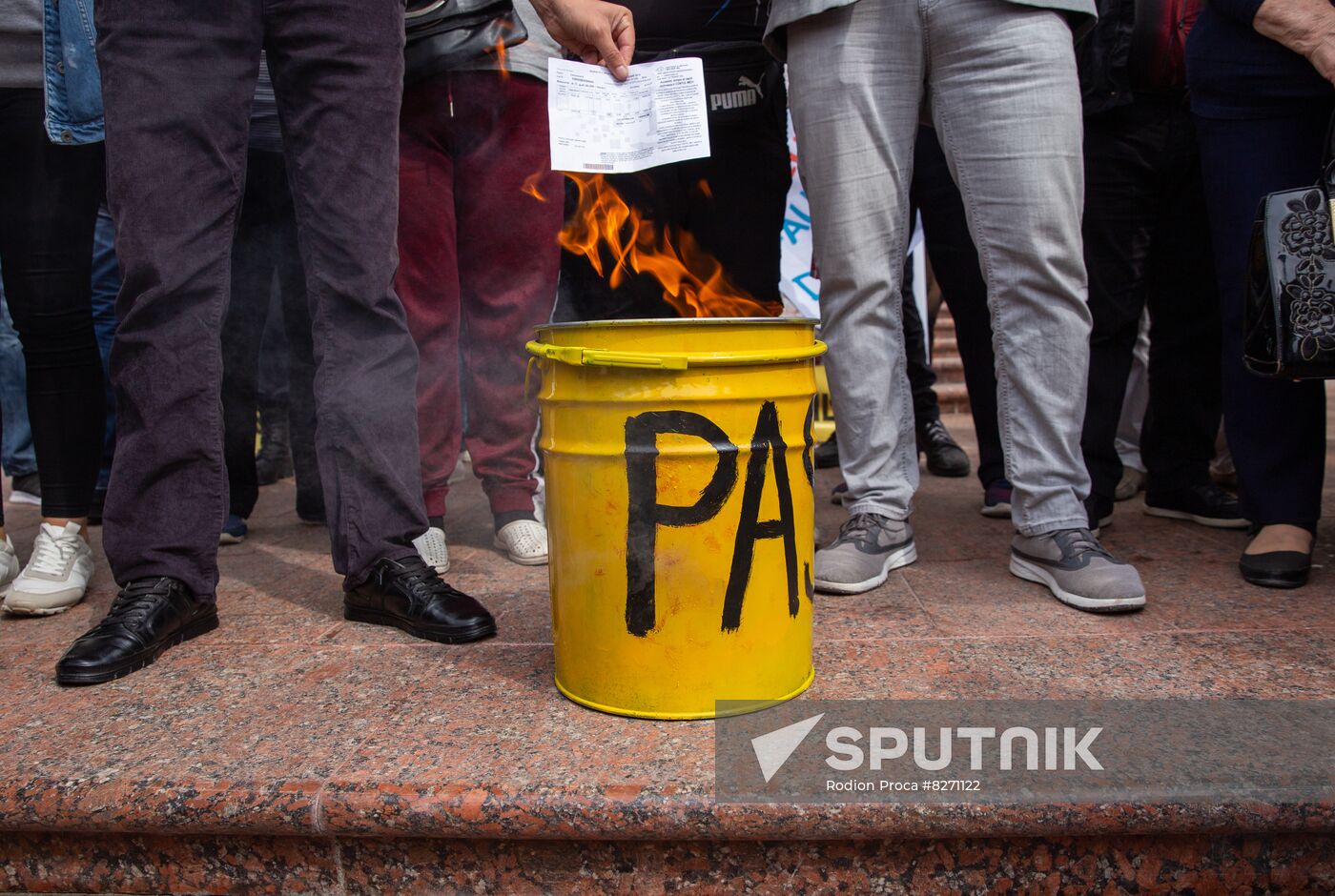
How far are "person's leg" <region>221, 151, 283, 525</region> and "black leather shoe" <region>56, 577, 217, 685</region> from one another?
114 centimetres

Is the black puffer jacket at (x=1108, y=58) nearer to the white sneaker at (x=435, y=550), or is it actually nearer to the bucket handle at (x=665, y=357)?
the bucket handle at (x=665, y=357)

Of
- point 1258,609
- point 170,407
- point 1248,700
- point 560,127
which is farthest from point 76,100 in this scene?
point 1258,609

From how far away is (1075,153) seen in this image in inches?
90.9

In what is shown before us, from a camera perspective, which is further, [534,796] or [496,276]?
[496,276]

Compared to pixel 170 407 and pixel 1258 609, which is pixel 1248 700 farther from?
pixel 170 407

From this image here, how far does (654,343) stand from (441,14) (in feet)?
5.15

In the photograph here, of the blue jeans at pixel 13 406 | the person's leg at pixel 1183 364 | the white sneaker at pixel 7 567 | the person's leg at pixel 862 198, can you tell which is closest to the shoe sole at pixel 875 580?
the person's leg at pixel 862 198

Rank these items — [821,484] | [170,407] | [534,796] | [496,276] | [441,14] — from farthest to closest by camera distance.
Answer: [821,484], [496,276], [441,14], [170,407], [534,796]

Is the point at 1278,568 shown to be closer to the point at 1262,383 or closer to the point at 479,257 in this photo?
the point at 1262,383

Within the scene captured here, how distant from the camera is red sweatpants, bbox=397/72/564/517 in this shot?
2785 mm

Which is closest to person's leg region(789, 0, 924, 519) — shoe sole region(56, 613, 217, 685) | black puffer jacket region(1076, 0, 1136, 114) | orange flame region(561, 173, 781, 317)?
orange flame region(561, 173, 781, 317)

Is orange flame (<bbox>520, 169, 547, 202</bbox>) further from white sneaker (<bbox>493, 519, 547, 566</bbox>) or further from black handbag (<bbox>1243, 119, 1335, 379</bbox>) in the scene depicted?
black handbag (<bbox>1243, 119, 1335, 379</bbox>)

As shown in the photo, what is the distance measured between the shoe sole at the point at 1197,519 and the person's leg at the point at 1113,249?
290 mm

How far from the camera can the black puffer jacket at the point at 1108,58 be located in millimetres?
2803
